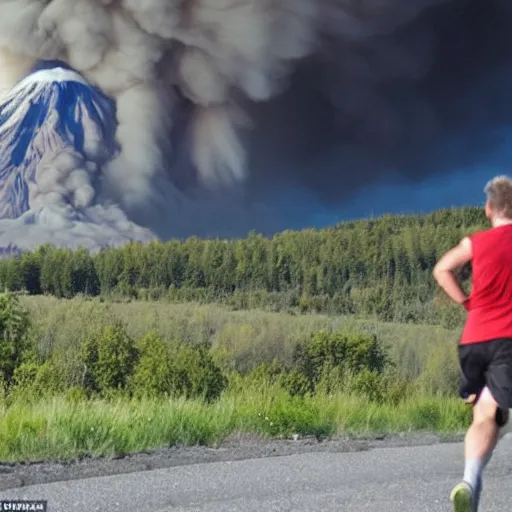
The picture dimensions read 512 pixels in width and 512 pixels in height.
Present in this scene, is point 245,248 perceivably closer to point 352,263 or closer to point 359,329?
point 352,263

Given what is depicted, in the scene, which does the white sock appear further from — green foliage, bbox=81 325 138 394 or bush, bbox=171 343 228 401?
green foliage, bbox=81 325 138 394

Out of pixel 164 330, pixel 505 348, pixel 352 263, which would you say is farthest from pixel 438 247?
pixel 505 348

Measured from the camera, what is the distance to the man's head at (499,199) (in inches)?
119

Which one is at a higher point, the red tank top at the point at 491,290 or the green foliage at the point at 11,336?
the green foliage at the point at 11,336

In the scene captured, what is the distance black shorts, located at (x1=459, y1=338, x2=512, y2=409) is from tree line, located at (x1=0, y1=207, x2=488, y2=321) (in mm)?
16205

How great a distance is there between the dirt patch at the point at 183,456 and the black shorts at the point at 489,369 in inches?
67.6

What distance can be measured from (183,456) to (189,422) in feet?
2.83

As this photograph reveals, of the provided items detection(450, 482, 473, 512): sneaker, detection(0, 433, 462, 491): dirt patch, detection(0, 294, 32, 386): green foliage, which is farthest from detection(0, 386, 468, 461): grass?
detection(0, 294, 32, 386): green foliage

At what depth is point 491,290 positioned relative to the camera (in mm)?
2863

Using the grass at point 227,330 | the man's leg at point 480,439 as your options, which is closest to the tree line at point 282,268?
the grass at point 227,330

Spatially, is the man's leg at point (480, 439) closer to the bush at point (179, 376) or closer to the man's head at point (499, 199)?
the man's head at point (499, 199)

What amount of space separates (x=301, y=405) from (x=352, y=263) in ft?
53.9

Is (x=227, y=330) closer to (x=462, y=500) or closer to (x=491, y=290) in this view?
(x=491, y=290)

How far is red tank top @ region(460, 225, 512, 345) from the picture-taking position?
9.30 feet
